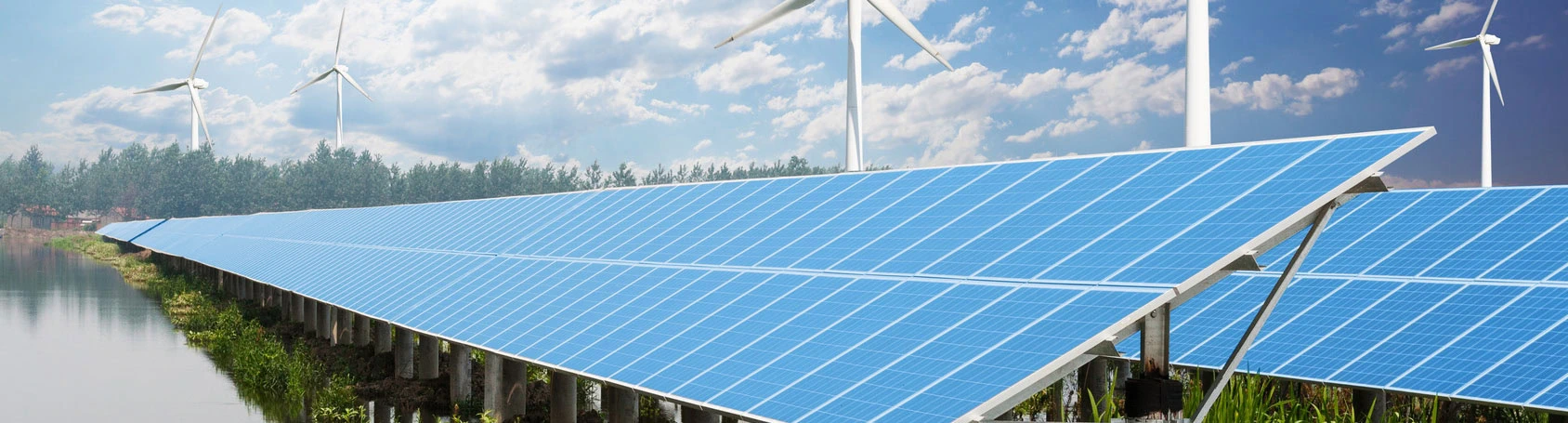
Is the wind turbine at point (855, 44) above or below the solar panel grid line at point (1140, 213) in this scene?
above

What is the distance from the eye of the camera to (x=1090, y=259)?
13234mm

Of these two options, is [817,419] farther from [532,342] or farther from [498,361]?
[498,361]

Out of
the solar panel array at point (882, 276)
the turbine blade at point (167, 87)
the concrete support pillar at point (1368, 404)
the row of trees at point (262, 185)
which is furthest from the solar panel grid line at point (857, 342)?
the row of trees at point (262, 185)

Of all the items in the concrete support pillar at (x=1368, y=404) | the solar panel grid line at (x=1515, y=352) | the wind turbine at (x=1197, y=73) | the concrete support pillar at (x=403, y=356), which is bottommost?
the concrete support pillar at (x=403, y=356)

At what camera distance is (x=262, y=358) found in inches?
1225

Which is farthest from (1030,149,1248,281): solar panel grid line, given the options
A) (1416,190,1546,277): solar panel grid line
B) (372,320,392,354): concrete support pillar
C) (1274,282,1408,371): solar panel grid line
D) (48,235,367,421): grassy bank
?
(372,320,392,354): concrete support pillar

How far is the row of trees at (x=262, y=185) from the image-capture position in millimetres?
178250

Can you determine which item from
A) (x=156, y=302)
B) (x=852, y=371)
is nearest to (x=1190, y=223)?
(x=852, y=371)

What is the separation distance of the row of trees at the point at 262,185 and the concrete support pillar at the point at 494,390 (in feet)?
510

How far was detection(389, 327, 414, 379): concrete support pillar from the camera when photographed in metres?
28.7

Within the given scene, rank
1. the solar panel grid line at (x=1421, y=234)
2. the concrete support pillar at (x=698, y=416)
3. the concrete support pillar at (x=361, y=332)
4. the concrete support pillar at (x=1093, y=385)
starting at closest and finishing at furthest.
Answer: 1. the concrete support pillar at (x=698, y=416)
2. the concrete support pillar at (x=1093, y=385)
3. the solar panel grid line at (x=1421, y=234)
4. the concrete support pillar at (x=361, y=332)

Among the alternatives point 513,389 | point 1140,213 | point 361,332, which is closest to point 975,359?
point 1140,213

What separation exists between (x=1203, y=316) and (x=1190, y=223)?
5.41 metres

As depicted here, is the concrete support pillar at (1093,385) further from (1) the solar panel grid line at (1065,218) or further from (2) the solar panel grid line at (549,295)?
(2) the solar panel grid line at (549,295)
